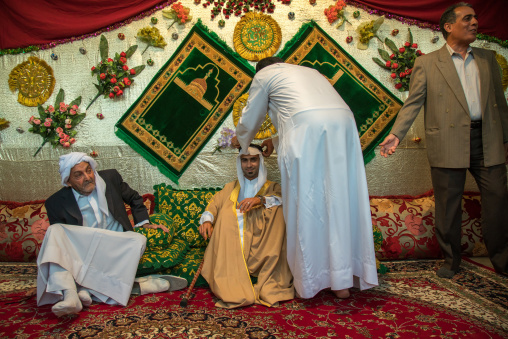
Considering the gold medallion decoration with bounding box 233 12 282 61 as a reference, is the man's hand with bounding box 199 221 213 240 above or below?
below

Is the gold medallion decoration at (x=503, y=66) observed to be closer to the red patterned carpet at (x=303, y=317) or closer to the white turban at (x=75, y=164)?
the red patterned carpet at (x=303, y=317)

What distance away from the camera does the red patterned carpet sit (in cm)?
229

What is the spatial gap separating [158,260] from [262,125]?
185 centimetres

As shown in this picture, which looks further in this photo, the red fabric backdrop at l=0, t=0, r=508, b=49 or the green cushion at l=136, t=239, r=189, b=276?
the red fabric backdrop at l=0, t=0, r=508, b=49

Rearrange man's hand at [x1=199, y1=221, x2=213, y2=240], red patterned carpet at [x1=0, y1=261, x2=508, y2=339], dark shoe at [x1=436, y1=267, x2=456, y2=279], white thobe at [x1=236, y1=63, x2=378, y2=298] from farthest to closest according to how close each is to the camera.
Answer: dark shoe at [x1=436, y1=267, x2=456, y2=279], man's hand at [x1=199, y1=221, x2=213, y2=240], white thobe at [x1=236, y1=63, x2=378, y2=298], red patterned carpet at [x1=0, y1=261, x2=508, y2=339]

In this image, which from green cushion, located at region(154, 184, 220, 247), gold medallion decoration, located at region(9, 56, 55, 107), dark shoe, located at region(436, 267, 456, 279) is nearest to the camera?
dark shoe, located at region(436, 267, 456, 279)

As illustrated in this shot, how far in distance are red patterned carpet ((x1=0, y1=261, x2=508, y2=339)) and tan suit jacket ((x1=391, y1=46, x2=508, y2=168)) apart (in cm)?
105

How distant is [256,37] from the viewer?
4.25m

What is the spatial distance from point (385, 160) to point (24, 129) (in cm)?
408

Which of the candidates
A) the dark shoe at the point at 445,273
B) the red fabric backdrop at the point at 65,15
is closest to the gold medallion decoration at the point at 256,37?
the red fabric backdrop at the point at 65,15

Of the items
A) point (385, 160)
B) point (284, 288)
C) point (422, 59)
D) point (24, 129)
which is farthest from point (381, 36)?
point (24, 129)

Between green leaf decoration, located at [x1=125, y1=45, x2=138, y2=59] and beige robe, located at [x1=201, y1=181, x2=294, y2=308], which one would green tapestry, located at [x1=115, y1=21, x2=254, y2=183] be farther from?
beige robe, located at [x1=201, y1=181, x2=294, y2=308]

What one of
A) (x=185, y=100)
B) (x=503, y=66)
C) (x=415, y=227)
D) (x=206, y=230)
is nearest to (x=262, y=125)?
(x=185, y=100)

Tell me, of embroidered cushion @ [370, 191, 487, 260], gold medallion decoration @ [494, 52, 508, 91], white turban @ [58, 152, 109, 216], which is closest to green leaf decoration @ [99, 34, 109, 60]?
white turban @ [58, 152, 109, 216]
